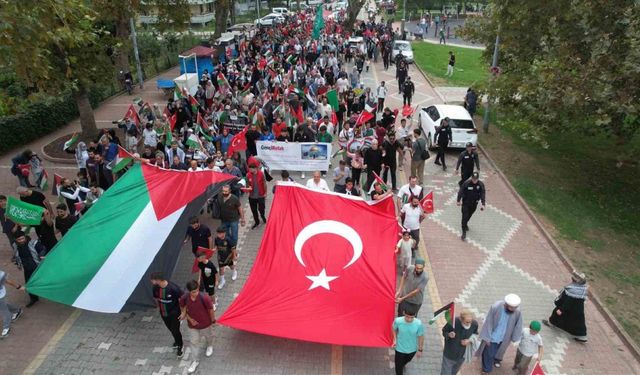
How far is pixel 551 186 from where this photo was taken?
15.0 meters

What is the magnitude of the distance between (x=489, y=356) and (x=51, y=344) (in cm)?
710

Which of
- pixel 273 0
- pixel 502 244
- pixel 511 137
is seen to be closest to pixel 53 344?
pixel 502 244

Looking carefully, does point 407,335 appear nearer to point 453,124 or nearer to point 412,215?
point 412,215

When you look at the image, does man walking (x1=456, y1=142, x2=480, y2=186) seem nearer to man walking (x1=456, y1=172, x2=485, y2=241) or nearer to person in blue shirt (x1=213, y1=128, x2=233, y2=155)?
man walking (x1=456, y1=172, x2=485, y2=241)

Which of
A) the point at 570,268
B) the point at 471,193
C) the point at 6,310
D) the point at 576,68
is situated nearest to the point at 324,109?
the point at 471,193

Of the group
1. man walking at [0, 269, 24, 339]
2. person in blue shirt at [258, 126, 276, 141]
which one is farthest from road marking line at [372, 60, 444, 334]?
man walking at [0, 269, 24, 339]

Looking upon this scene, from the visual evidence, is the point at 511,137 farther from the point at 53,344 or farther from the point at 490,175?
the point at 53,344

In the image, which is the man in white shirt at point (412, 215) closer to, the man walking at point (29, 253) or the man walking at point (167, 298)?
the man walking at point (167, 298)

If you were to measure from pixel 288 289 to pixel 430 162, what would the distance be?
9.99 metres

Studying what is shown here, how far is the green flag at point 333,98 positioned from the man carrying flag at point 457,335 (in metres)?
12.1

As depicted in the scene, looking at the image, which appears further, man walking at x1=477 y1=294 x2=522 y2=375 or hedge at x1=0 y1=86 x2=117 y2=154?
hedge at x1=0 y1=86 x2=117 y2=154

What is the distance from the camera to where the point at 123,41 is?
16766 millimetres

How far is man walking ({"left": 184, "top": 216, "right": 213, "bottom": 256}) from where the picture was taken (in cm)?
859

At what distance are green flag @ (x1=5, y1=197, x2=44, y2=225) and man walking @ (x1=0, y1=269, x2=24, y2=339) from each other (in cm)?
121
